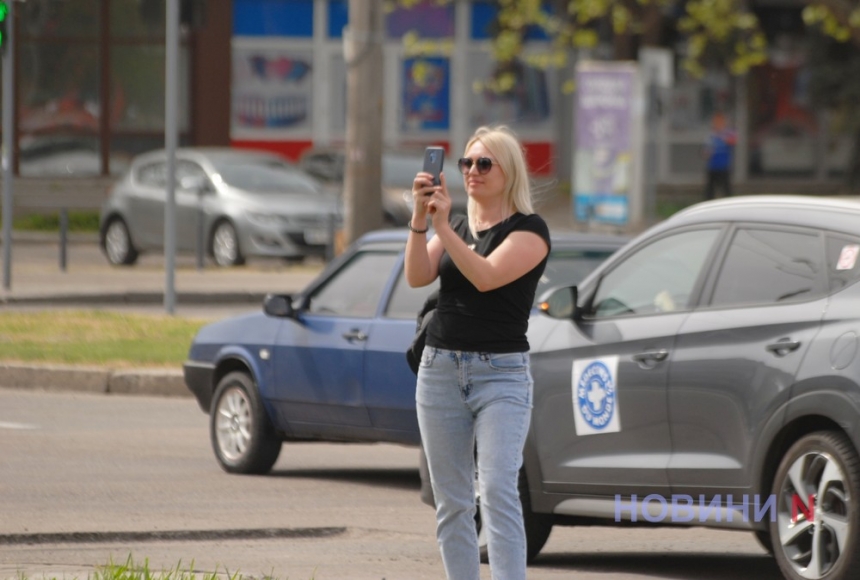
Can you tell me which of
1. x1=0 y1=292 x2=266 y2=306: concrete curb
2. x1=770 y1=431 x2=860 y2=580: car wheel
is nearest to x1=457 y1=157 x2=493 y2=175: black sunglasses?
x1=770 y1=431 x2=860 y2=580: car wheel

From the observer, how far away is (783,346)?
6938 mm

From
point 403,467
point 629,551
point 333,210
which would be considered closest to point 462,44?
point 333,210

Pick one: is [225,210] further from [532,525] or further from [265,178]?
[532,525]

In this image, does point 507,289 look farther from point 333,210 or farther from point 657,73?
point 657,73

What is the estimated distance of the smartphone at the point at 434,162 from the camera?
5785mm

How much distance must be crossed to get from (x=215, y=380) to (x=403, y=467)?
1.25 metres

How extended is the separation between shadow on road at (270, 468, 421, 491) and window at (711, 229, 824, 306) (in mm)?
3375

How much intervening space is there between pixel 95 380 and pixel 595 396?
296 inches

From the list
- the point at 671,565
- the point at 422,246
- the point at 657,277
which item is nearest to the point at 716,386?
the point at 657,277

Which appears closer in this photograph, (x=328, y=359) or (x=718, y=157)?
(x=328, y=359)

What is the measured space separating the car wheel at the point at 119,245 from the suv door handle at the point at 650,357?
19627mm

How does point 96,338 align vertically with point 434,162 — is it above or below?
below

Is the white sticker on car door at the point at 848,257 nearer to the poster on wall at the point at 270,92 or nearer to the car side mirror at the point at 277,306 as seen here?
the car side mirror at the point at 277,306

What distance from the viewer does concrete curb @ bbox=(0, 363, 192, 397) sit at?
566 inches
